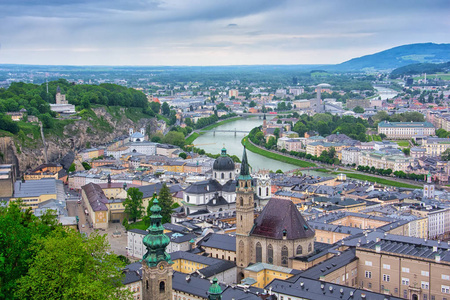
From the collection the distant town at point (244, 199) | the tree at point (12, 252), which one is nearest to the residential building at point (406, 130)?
the distant town at point (244, 199)

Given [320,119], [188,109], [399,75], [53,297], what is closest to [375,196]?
[53,297]

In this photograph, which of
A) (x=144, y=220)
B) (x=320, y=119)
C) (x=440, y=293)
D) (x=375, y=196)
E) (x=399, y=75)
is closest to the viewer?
(x=440, y=293)

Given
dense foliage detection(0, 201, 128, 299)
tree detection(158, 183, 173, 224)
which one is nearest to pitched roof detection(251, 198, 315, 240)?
dense foliage detection(0, 201, 128, 299)

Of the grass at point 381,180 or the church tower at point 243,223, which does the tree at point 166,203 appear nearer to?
the church tower at point 243,223

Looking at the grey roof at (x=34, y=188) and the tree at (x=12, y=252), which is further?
the grey roof at (x=34, y=188)

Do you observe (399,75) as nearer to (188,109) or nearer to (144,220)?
(188,109)

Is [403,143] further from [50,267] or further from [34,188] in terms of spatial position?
[50,267]

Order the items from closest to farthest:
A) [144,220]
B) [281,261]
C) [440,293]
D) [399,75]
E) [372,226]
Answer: [440,293]
[281,261]
[372,226]
[144,220]
[399,75]
